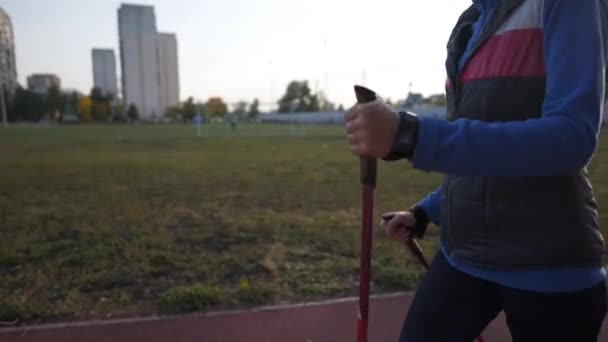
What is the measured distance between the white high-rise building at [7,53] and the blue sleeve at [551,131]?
104 m

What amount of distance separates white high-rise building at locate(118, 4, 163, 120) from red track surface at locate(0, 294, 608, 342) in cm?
11748

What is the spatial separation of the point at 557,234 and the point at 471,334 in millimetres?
527

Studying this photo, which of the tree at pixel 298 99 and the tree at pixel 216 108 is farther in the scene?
the tree at pixel 298 99

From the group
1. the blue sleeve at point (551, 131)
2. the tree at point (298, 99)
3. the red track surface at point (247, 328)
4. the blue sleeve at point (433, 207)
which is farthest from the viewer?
the tree at point (298, 99)

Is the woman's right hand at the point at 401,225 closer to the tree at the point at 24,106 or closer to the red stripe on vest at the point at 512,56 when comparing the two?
the red stripe on vest at the point at 512,56

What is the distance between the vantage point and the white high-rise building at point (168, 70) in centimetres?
12275

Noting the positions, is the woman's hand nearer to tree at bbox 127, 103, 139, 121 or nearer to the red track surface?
the red track surface

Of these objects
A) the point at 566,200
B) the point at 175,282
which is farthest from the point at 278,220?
the point at 566,200

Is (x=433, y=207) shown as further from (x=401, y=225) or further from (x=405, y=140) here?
(x=405, y=140)

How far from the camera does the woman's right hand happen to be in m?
1.88

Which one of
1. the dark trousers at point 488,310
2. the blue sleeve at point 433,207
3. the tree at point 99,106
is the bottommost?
the dark trousers at point 488,310

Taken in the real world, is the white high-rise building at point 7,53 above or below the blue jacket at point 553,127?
above

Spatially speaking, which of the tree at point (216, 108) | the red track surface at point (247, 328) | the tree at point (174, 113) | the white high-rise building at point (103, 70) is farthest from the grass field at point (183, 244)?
the white high-rise building at point (103, 70)

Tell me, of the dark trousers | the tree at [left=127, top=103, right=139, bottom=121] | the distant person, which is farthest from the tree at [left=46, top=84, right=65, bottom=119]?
the distant person
